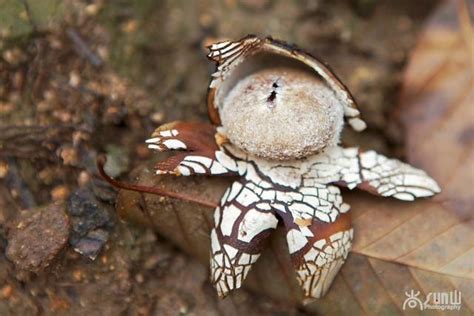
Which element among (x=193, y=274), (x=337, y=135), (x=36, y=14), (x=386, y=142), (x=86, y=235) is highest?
(x=36, y=14)

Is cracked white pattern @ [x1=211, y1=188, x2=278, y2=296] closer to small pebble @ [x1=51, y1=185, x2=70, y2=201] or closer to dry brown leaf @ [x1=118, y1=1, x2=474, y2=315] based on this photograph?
dry brown leaf @ [x1=118, y1=1, x2=474, y2=315]

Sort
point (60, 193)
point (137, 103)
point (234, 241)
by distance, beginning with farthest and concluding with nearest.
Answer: point (137, 103) → point (60, 193) → point (234, 241)

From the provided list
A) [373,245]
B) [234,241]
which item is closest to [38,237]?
[234,241]

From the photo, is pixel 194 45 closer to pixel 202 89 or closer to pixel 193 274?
pixel 202 89

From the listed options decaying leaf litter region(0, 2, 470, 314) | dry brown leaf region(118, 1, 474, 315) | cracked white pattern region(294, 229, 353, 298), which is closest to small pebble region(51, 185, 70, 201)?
decaying leaf litter region(0, 2, 470, 314)

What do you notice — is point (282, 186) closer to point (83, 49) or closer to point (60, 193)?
point (60, 193)

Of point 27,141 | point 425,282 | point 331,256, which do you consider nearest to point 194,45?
point 27,141

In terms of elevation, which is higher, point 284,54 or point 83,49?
point 284,54
